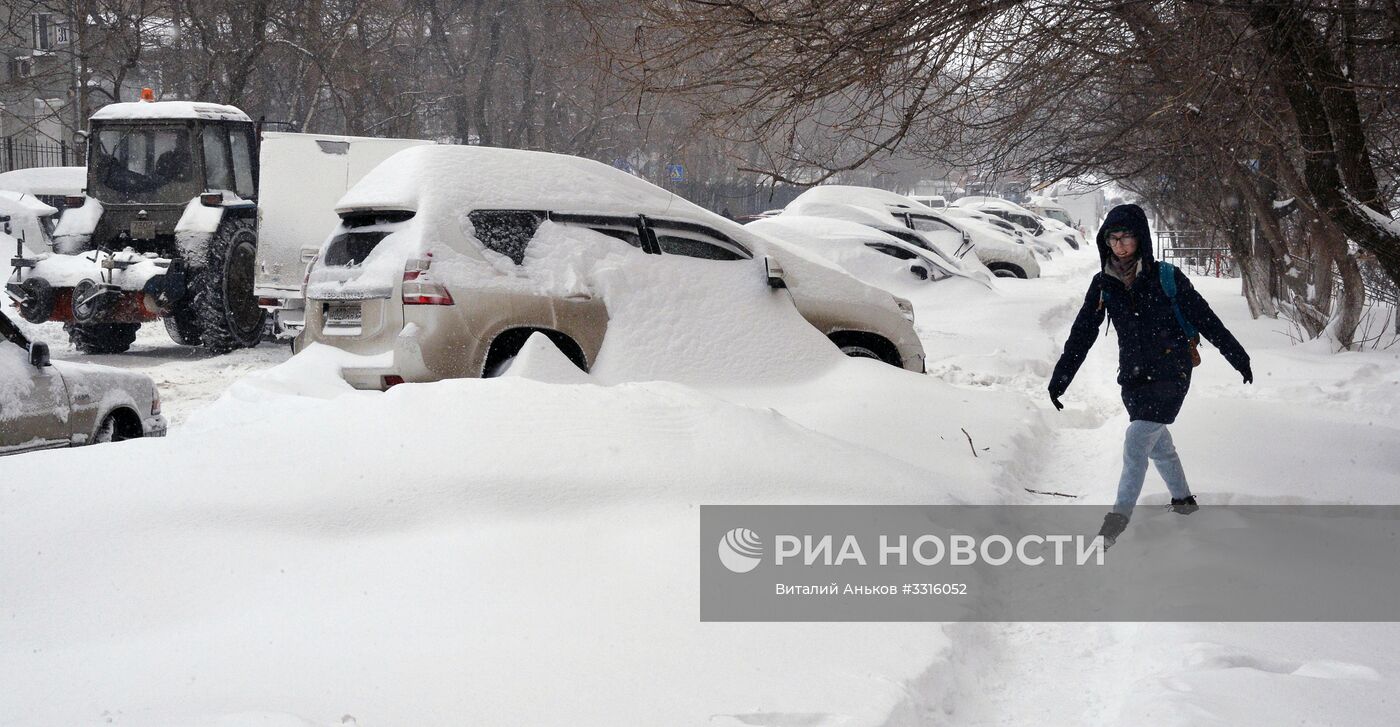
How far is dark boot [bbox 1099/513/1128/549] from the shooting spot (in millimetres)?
5656

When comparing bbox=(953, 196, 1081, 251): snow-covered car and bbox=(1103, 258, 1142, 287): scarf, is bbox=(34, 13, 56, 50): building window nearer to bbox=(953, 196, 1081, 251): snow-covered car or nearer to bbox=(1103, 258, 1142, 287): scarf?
bbox=(1103, 258, 1142, 287): scarf

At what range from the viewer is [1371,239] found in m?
6.62

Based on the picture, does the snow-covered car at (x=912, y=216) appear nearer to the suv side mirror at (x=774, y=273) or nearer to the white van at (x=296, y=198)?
the white van at (x=296, y=198)

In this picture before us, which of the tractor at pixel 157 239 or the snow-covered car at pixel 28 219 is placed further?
the snow-covered car at pixel 28 219

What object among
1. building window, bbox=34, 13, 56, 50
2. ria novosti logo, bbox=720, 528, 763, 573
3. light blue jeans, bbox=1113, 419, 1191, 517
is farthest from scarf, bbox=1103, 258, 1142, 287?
building window, bbox=34, 13, 56, 50

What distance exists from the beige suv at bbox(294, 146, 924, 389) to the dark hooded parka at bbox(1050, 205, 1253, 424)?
3.30 m

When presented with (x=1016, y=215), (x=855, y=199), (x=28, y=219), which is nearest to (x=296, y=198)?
(x=28, y=219)

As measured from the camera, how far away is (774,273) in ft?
28.1

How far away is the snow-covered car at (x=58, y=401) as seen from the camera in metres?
6.24

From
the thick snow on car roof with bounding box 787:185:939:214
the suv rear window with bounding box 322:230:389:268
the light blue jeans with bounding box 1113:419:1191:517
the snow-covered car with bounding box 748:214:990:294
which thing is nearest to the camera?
the light blue jeans with bounding box 1113:419:1191:517

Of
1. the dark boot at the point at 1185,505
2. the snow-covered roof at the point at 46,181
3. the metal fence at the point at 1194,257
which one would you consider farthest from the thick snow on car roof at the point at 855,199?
the dark boot at the point at 1185,505

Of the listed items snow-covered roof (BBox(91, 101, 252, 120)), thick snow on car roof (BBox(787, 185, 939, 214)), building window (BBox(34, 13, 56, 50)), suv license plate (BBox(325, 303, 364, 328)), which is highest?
building window (BBox(34, 13, 56, 50))

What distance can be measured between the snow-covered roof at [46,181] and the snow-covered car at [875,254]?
13.2 meters

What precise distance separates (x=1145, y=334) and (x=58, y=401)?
5708 millimetres
